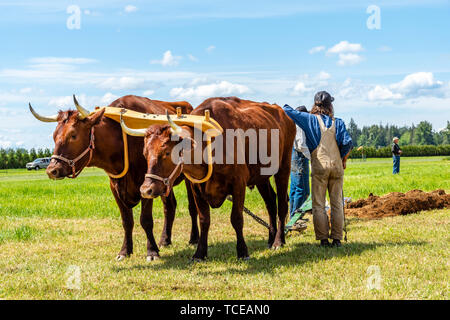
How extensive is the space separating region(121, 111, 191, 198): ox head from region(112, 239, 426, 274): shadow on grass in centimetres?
140

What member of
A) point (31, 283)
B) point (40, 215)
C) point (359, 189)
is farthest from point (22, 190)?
point (31, 283)

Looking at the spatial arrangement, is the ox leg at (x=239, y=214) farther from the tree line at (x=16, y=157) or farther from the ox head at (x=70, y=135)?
the tree line at (x=16, y=157)

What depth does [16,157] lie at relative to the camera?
233 ft

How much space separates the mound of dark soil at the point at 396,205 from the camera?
1195cm

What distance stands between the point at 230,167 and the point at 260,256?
1.63 m

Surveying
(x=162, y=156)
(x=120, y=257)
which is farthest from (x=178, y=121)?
(x=120, y=257)

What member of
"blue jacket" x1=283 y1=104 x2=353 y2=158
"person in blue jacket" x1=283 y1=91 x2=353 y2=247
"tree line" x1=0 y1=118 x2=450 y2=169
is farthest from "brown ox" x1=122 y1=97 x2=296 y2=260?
"tree line" x1=0 y1=118 x2=450 y2=169

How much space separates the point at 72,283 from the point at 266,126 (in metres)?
3.99

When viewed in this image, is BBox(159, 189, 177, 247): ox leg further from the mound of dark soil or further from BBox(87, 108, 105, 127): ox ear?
the mound of dark soil

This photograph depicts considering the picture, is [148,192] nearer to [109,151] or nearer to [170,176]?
[170,176]

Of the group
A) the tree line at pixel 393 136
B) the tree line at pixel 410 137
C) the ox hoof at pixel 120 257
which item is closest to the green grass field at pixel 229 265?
the ox hoof at pixel 120 257

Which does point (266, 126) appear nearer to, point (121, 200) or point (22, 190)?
point (121, 200)

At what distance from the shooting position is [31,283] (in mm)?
6305

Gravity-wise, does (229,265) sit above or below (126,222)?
below
